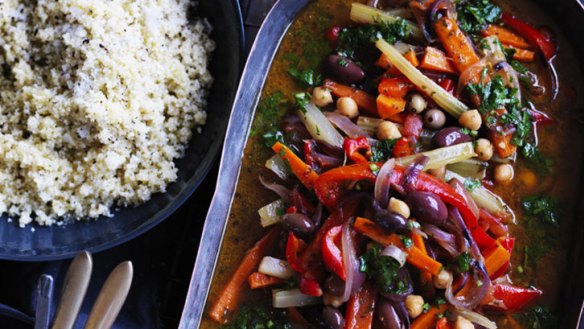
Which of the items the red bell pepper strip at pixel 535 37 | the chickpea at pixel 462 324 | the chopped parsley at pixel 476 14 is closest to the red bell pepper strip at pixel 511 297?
the chickpea at pixel 462 324

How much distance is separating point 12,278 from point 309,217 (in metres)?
1.67

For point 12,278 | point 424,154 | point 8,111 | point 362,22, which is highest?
point 362,22

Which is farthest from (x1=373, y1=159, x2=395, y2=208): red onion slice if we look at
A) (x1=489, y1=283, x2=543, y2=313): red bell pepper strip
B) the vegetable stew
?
(x1=489, y1=283, x2=543, y2=313): red bell pepper strip

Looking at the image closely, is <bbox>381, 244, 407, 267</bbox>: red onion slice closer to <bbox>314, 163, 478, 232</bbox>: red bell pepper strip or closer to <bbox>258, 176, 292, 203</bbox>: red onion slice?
<bbox>314, 163, 478, 232</bbox>: red bell pepper strip

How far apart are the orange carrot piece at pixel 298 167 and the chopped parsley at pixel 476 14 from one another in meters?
1.01

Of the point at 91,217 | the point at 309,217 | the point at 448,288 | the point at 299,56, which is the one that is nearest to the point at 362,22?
the point at 299,56

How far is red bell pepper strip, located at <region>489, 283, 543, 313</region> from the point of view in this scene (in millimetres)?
3059

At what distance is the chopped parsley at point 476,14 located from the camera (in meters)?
3.32

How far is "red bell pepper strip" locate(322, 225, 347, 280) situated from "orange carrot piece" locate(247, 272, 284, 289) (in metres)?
0.29

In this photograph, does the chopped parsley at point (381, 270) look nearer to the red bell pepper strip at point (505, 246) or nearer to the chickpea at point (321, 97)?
the red bell pepper strip at point (505, 246)

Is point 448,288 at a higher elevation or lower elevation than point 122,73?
lower

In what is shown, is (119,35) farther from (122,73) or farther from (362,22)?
(362,22)

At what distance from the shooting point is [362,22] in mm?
3318

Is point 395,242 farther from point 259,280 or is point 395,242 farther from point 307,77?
point 307,77
